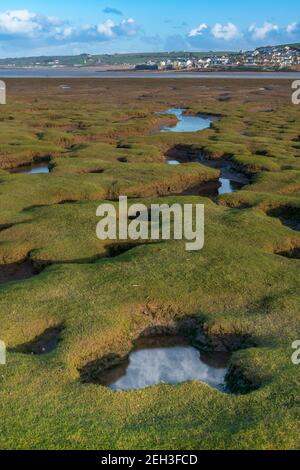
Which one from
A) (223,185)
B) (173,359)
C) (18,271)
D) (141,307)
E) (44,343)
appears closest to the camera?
(44,343)

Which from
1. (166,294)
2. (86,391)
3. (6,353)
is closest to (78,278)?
(166,294)

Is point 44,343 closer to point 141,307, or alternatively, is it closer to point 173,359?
point 141,307

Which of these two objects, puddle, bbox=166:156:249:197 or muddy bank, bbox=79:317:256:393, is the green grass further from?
puddle, bbox=166:156:249:197

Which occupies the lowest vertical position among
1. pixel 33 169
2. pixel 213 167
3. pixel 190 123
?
pixel 33 169

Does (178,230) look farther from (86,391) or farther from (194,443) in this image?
(194,443)

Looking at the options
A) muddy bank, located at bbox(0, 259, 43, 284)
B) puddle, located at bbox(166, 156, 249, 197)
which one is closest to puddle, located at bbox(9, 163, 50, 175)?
puddle, located at bbox(166, 156, 249, 197)

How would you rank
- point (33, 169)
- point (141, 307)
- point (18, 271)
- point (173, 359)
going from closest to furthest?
point (173, 359) < point (141, 307) < point (18, 271) < point (33, 169)

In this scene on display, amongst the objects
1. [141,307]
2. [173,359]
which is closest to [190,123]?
[141,307]
